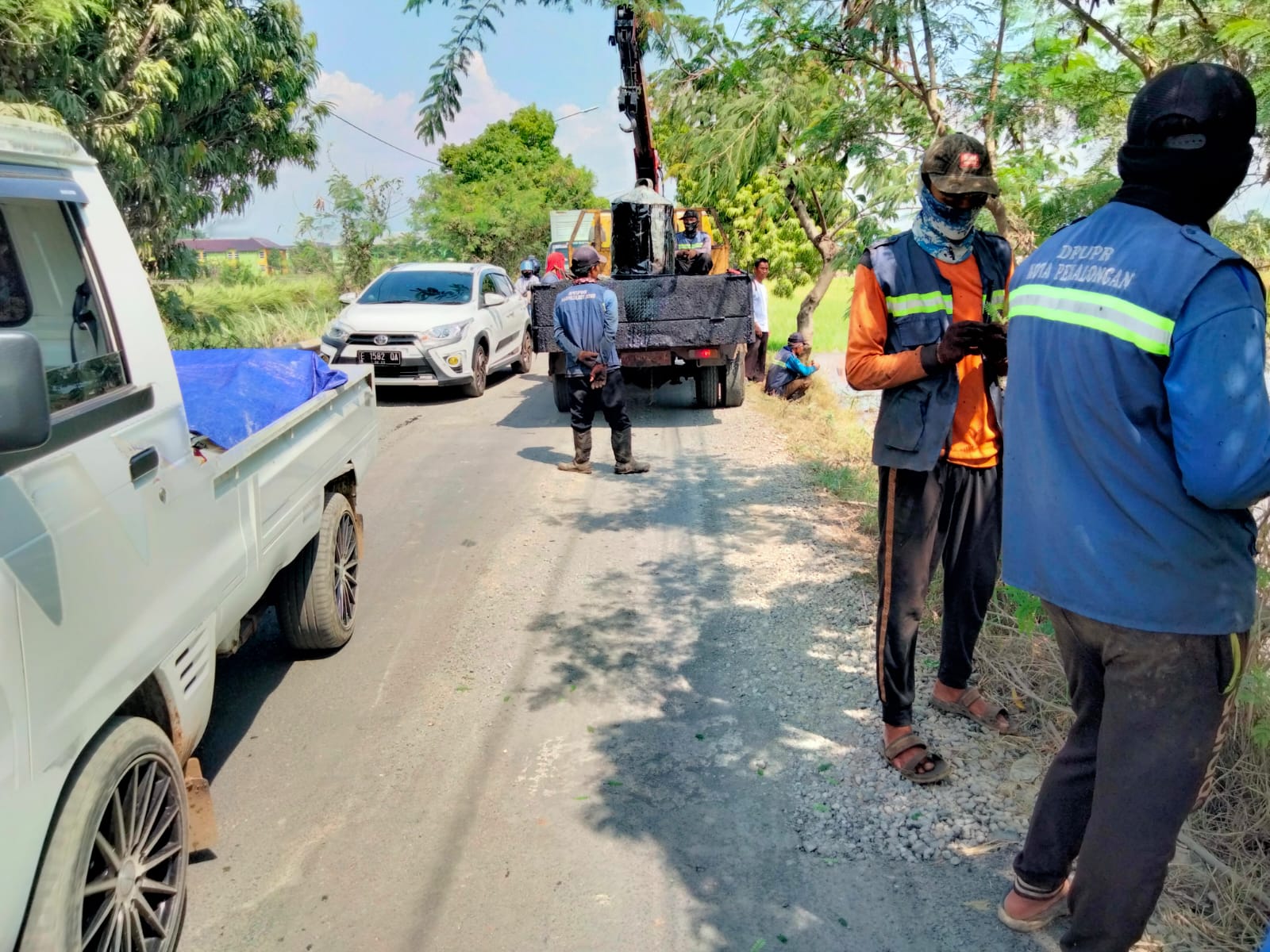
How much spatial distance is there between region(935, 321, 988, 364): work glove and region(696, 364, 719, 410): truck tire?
8.01m

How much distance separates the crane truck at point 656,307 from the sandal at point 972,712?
6244 mm

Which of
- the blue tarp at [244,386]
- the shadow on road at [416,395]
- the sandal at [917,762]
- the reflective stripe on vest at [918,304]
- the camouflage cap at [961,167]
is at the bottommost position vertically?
the sandal at [917,762]

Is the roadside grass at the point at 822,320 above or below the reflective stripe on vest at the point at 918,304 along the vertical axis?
below

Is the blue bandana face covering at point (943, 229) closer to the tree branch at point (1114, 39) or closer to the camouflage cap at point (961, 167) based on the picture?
the camouflage cap at point (961, 167)

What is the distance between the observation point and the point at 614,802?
337 centimetres

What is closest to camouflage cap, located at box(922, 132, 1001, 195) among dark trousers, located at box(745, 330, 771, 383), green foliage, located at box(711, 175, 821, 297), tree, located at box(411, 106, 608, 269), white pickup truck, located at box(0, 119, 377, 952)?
white pickup truck, located at box(0, 119, 377, 952)

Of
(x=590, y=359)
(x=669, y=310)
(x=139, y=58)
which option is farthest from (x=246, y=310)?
(x=590, y=359)

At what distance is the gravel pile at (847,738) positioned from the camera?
3.15 metres

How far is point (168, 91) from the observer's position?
10.0 m

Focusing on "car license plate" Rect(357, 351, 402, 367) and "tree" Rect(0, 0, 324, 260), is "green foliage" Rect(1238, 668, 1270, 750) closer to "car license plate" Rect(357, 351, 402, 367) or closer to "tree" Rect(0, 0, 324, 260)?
"tree" Rect(0, 0, 324, 260)

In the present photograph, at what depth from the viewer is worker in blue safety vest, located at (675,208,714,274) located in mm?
12688

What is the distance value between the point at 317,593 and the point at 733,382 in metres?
7.72

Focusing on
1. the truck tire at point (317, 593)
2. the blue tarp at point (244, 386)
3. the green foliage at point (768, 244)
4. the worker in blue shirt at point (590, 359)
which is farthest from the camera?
the green foliage at point (768, 244)

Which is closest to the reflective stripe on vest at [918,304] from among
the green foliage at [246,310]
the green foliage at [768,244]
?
the green foliage at [246,310]
